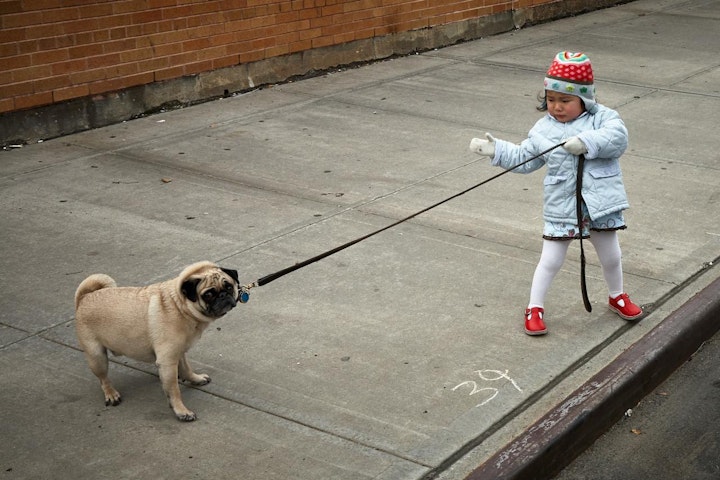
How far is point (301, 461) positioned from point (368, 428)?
A: 0.37 meters

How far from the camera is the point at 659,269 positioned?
5.95 m

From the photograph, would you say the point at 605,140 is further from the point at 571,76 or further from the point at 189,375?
the point at 189,375

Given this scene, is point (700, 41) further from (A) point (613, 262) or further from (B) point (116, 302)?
(B) point (116, 302)

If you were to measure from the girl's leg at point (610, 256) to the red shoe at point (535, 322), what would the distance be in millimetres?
405

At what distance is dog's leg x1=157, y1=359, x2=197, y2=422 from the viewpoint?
13.7 feet

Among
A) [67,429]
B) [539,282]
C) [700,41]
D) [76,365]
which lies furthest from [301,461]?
[700,41]

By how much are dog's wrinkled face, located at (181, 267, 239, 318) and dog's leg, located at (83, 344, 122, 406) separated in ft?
1.72

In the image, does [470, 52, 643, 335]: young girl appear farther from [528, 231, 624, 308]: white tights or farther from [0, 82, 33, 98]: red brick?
[0, 82, 33, 98]: red brick

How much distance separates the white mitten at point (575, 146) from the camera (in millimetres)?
4805

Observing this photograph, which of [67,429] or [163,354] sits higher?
[163,354]

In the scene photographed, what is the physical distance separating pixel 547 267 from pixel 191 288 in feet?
6.29

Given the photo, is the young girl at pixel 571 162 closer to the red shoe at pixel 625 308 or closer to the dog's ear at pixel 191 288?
the red shoe at pixel 625 308

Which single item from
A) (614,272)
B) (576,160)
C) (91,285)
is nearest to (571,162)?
(576,160)

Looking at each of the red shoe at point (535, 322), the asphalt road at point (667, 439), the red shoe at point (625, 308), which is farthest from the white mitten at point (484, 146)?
the asphalt road at point (667, 439)
